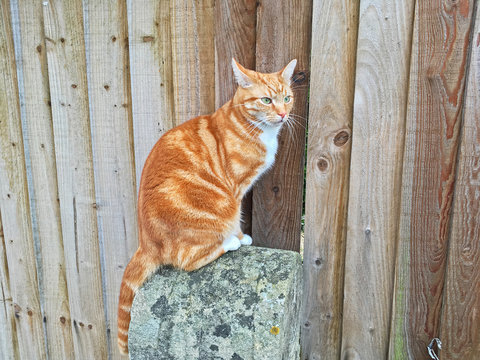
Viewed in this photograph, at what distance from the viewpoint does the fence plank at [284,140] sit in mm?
1475

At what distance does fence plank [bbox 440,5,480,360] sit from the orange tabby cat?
2.15 feet

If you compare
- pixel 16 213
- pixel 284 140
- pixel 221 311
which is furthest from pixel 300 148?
pixel 16 213

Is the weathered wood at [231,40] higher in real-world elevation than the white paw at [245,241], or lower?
higher

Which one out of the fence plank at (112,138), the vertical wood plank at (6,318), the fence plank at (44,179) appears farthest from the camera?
the vertical wood plank at (6,318)

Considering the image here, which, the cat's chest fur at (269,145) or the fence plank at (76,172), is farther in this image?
the fence plank at (76,172)

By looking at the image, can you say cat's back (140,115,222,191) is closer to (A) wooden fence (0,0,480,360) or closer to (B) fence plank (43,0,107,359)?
(A) wooden fence (0,0,480,360)

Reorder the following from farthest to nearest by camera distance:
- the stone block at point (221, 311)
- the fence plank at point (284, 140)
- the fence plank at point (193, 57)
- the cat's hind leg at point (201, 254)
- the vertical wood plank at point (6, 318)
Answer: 1. the vertical wood plank at point (6, 318)
2. the fence plank at point (193, 57)
3. the fence plank at point (284, 140)
4. the cat's hind leg at point (201, 254)
5. the stone block at point (221, 311)

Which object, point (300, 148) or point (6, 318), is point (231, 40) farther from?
point (6, 318)

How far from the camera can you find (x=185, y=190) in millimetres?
1354

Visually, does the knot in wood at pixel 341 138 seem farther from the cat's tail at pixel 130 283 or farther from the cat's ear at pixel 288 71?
the cat's tail at pixel 130 283

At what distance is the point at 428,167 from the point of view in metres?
1.38

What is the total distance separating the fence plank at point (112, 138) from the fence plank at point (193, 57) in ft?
0.91

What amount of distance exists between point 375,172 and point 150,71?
3.68 feet

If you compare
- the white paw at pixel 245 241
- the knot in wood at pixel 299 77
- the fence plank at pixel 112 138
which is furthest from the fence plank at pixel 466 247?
the fence plank at pixel 112 138
